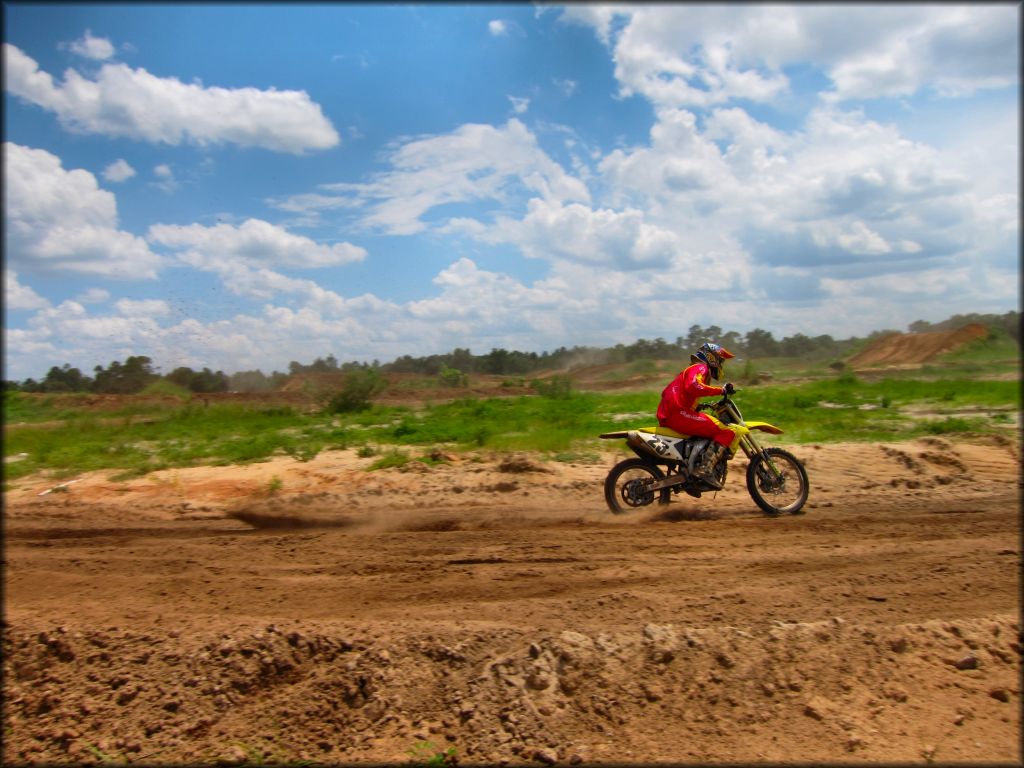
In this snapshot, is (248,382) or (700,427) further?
(248,382)

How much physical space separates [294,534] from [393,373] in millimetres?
26732

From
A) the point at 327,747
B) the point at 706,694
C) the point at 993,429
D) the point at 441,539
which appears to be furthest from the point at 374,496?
the point at 993,429

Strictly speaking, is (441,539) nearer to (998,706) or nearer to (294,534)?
(294,534)

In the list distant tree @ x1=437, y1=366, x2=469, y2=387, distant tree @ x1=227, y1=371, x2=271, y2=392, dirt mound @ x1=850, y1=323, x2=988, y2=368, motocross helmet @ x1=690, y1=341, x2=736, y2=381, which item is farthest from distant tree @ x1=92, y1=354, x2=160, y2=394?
→ dirt mound @ x1=850, y1=323, x2=988, y2=368

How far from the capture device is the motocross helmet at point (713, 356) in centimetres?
823

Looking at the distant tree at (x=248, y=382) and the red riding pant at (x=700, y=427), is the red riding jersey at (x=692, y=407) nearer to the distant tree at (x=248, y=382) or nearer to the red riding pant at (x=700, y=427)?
the red riding pant at (x=700, y=427)

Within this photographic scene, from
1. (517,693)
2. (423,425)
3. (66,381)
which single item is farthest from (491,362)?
(517,693)

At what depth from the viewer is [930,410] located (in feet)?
57.5

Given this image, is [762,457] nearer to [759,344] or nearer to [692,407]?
[692,407]

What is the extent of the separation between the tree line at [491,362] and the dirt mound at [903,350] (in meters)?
6.77

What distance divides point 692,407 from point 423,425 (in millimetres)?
9852

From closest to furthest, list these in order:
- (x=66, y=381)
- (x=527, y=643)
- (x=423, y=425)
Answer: (x=527, y=643), (x=66, y=381), (x=423, y=425)

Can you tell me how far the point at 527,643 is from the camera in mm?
5031

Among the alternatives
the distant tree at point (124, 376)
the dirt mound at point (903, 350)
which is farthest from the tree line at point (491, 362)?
the dirt mound at point (903, 350)
